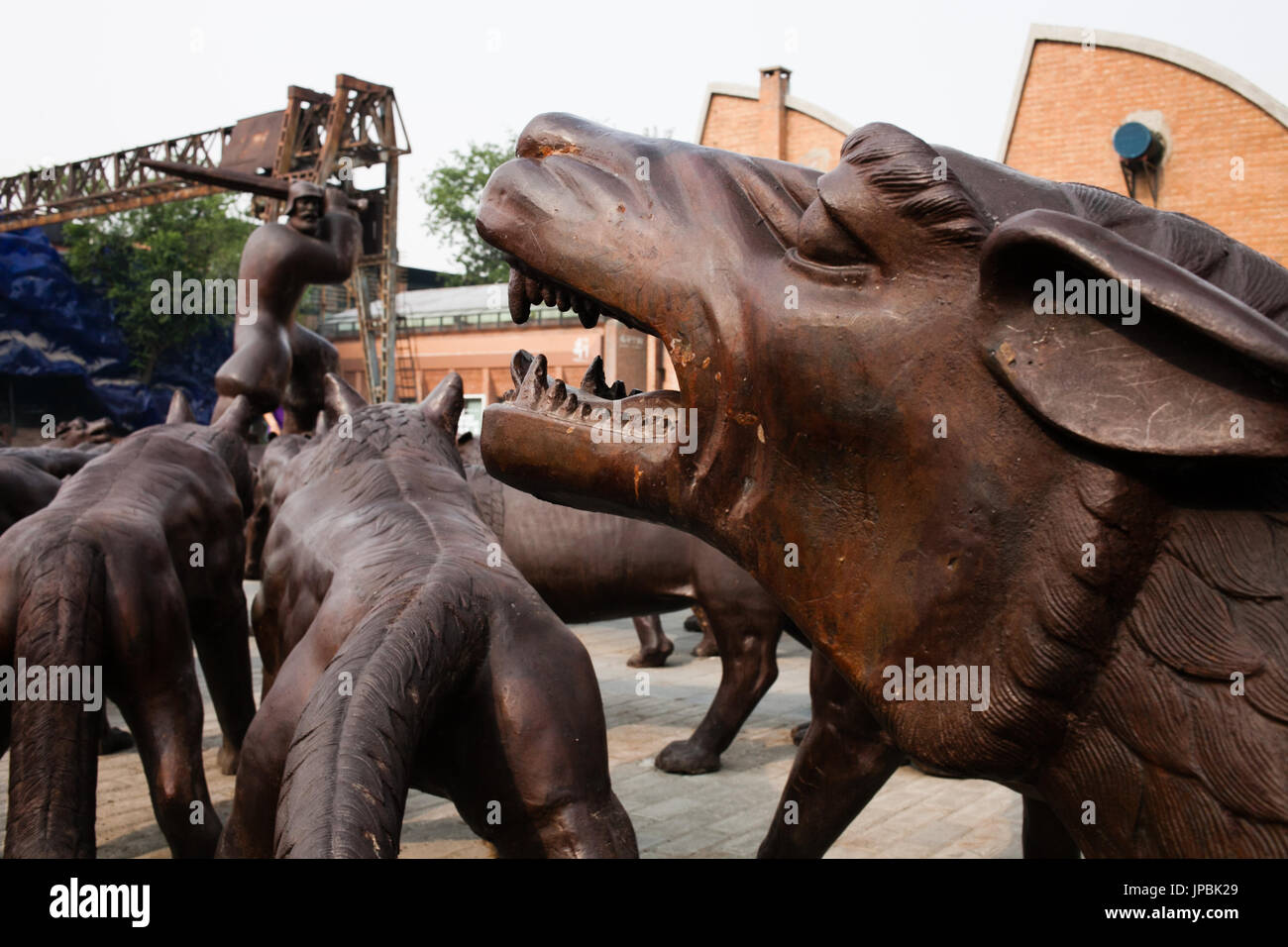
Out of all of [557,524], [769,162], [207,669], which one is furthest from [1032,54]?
[769,162]

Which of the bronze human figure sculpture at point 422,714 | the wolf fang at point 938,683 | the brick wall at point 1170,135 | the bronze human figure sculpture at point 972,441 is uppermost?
the brick wall at point 1170,135

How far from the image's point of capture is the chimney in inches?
819

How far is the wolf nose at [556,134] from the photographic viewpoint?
5.10ft

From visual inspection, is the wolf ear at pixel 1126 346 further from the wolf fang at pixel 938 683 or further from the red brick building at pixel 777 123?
the red brick building at pixel 777 123

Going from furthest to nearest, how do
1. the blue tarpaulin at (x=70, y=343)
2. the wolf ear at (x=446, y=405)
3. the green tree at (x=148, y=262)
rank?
the green tree at (x=148, y=262)
the blue tarpaulin at (x=70, y=343)
the wolf ear at (x=446, y=405)

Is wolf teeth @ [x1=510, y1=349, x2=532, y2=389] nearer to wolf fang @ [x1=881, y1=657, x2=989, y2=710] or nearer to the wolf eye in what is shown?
the wolf eye

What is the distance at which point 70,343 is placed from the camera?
98.7ft

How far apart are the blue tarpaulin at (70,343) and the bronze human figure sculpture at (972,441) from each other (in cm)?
2928

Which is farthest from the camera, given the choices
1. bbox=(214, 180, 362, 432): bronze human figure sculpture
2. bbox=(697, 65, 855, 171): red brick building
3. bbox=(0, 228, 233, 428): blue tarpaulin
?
bbox=(0, 228, 233, 428): blue tarpaulin

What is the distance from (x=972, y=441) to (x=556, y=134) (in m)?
0.71

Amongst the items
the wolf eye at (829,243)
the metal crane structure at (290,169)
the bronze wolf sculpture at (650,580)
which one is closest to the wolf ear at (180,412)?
the bronze wolf sculpture at (650,580)

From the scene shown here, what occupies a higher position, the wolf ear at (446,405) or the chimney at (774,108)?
the chimney at (774,108)

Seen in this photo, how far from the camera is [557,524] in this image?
6430mm

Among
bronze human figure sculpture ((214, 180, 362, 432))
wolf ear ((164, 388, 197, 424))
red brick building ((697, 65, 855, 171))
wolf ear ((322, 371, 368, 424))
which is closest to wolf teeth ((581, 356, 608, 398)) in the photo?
wolf ear ((322, 371, 368, 424))
